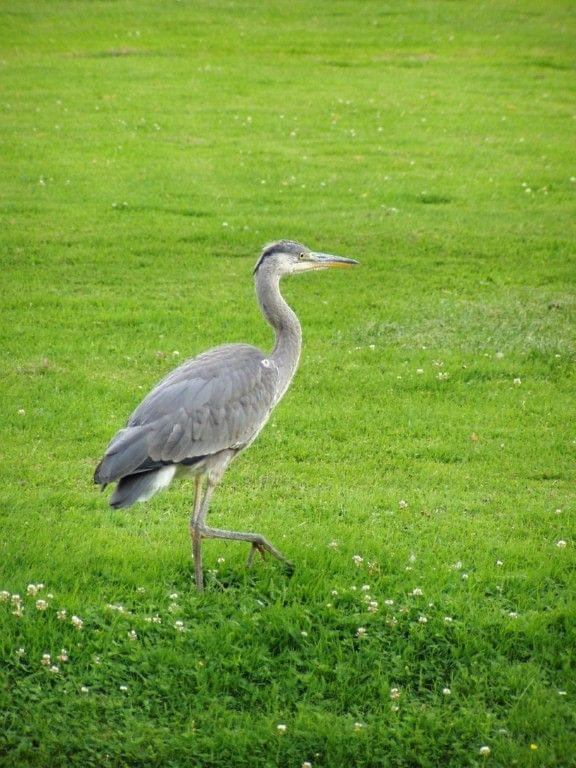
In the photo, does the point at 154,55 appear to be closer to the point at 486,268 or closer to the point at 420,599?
the point at 486,268

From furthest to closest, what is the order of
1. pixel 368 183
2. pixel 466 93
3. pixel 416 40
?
1. pixel 416 40
2. pixel 466 93
3. pixel 368 183

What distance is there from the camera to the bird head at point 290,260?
952 cm

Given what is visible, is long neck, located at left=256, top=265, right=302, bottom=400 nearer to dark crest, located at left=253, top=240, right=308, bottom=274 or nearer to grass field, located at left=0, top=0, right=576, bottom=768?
dark crest, located at left=253, top=240, right=308, bottom=274

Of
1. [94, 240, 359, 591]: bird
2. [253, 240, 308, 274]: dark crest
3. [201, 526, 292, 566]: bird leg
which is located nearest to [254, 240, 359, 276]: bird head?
[253, 240, 308, 274]: dark crest

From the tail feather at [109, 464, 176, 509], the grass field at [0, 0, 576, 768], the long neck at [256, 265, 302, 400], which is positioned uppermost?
the long neck at [256, 265, 302, 400]

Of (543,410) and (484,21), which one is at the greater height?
(484,21)

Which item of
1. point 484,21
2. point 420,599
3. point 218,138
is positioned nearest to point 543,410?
point 420,599

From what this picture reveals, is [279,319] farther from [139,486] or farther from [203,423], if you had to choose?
[139,486]

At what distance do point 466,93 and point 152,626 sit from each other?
21394mm

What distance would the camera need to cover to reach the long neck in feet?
30.5

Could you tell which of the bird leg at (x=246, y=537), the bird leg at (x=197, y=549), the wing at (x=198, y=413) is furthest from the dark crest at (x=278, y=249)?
the bird leg at (x=246, y=537)

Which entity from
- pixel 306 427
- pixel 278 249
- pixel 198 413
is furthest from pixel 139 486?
pixel 306 427

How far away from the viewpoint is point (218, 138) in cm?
2242

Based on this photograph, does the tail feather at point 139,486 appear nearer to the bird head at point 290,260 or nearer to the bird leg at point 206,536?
the bird leg at point 206,536
